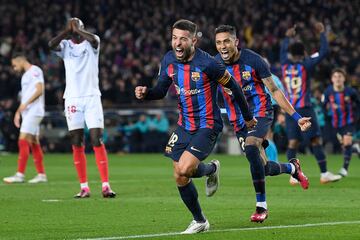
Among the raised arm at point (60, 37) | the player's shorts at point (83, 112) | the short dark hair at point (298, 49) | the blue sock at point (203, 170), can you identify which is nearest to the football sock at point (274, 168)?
the blue sock at point (203, 170)

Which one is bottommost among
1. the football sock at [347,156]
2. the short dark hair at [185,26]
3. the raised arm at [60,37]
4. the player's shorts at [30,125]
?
the football sock at [347,156]

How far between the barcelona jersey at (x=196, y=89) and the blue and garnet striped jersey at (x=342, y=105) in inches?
374

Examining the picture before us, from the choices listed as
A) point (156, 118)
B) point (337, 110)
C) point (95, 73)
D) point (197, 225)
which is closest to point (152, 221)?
point (197, 225)

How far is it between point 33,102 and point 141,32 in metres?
20.4

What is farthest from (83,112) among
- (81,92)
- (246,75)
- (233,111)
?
(246,75)

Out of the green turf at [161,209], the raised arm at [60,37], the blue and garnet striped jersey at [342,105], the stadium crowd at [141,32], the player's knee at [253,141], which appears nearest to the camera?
the green turf at [161,209]

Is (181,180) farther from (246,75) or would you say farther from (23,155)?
(23,155)

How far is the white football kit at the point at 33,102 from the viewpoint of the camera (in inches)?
693

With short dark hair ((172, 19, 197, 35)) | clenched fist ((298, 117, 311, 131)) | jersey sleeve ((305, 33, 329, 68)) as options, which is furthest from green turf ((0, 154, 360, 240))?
jersey sleeve ((305, 33, 329, 68))

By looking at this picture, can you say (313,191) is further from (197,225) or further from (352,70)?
(352,70)

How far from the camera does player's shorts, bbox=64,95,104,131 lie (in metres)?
14.1

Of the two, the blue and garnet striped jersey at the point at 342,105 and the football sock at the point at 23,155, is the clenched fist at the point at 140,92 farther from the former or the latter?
the blue and garnet striped jersey at the point at 342,105

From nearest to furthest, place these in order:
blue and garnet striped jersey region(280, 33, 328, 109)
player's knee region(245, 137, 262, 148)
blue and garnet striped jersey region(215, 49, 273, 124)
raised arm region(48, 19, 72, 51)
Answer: player's knee region(245, 137, 262, 148) → blue and garnet striped jersey region(215, 49, 273, 124) → raised arm region(48, 19, 72, 51) → blue and garnet striped jersey region(280, 33, 328, 109)

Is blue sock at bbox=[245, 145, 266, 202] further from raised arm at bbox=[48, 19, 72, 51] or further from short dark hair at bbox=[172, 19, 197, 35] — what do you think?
raised arm at bbox=[48, 19, 72, 51]
